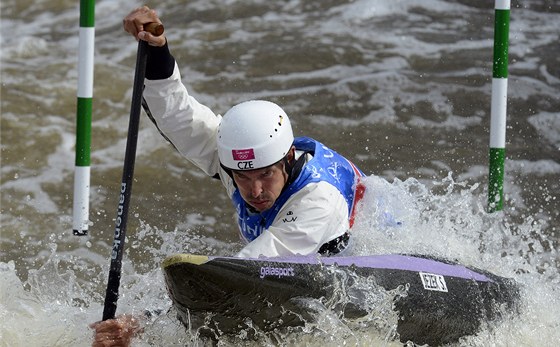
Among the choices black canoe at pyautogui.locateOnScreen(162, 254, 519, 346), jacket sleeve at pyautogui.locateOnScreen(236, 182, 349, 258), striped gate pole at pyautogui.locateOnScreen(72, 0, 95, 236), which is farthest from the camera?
striped gate pole at pyautogui.locateOnScreen(72, 0, 95, 236)

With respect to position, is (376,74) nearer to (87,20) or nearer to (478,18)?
(478,18)

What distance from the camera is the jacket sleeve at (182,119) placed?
4121 mm

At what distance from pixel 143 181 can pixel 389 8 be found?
4195 millimetres

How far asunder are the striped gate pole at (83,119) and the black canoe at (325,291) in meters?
1.72

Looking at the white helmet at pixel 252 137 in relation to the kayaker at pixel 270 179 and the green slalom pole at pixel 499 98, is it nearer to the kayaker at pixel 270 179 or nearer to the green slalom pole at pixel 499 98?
the kayaker at pixel 270 179

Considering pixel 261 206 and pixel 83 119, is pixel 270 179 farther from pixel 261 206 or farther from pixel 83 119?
pixel 83 119

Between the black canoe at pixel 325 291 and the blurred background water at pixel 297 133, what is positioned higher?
the black canoe at pixel 325 291

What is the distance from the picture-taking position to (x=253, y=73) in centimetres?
869

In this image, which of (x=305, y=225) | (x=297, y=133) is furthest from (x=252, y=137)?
(x=297, y=133)

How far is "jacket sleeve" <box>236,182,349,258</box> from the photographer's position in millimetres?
3576

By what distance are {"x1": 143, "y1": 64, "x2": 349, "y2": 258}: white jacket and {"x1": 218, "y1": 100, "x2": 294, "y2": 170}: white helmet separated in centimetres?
20

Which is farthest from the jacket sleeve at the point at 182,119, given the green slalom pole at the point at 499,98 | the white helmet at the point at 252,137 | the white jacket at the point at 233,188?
the green slalom pole at the point at 499,98

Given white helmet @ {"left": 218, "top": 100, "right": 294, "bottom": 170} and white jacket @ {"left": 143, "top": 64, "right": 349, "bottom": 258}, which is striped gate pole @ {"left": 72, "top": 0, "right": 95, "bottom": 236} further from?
white helmet @ {"left": 218, "top": 100, "right": 294, "bottom": 170}

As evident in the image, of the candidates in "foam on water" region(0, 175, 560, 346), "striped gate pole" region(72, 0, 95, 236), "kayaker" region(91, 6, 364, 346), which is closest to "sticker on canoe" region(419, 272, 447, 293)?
"foam on water" region(0, 175, 560, 346)
